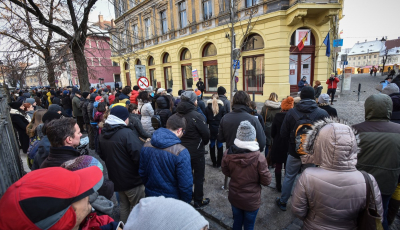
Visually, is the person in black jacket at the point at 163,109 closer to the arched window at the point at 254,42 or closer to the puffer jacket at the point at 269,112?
the puffer jacket at the point at 269,112

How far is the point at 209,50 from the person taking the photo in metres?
16.1

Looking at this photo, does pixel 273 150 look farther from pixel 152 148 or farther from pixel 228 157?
pixel 152 148

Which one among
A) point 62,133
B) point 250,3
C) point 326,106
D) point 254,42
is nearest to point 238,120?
point 326,106

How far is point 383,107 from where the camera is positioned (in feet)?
7.20

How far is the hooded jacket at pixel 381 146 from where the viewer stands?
209 centimetres

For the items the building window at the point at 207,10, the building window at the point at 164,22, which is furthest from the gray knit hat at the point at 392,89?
the building window at the point at 164,22

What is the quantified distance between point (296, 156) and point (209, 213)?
1649 millimetres

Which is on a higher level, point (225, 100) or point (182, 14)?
point (182, 14)

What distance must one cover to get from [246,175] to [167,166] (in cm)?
91

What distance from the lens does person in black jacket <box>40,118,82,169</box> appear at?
1.80m

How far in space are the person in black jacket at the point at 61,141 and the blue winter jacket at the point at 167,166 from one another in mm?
717

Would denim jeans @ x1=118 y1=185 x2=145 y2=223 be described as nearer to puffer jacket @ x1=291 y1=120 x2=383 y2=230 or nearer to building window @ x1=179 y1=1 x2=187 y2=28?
puffer jacket @ x1=291 y1=120 x2=383 y2=230

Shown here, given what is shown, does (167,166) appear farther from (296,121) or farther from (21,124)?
(21,124)

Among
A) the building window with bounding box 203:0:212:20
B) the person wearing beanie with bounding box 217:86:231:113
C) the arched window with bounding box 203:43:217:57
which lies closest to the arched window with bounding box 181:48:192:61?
the arched window with bounding box 203:43:217:57
